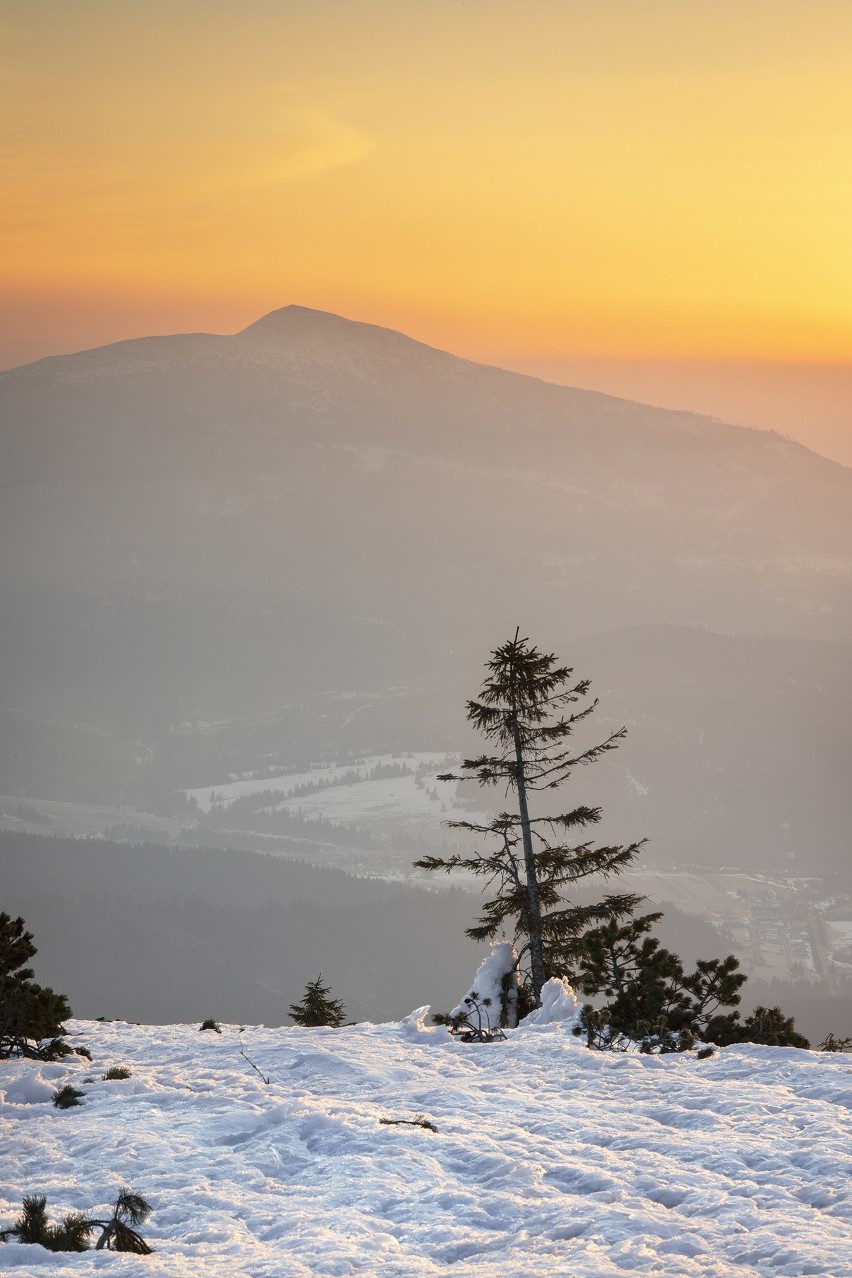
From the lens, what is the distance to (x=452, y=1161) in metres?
16.6

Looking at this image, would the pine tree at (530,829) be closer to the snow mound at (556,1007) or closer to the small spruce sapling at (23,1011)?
the snow mound at (556,1007)

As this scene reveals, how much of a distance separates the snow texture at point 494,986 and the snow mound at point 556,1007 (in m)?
3.69

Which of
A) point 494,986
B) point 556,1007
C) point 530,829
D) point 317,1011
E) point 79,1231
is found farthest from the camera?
point 317,1011

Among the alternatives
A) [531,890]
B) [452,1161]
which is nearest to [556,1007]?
[531,890]

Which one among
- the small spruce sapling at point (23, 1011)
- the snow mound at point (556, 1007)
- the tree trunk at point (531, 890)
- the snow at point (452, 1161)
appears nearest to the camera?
the snow at point (452, 1161)

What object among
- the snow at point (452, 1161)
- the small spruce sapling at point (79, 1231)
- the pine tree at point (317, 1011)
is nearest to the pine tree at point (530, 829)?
the pine tree at point (317, 1011)

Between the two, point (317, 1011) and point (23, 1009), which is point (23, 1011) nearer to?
point (23, 1009)

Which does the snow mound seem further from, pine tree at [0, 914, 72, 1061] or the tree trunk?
pine tree at [0, 914, 72, 1061]

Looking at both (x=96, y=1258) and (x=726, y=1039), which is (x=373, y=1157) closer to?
(x=96, y=1258)

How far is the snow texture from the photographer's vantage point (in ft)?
107

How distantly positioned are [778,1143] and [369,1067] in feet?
28.1

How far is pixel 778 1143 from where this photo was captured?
55.1ft

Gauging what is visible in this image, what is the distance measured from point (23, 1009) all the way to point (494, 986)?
43.5 feet

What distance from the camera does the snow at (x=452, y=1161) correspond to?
520 inches
